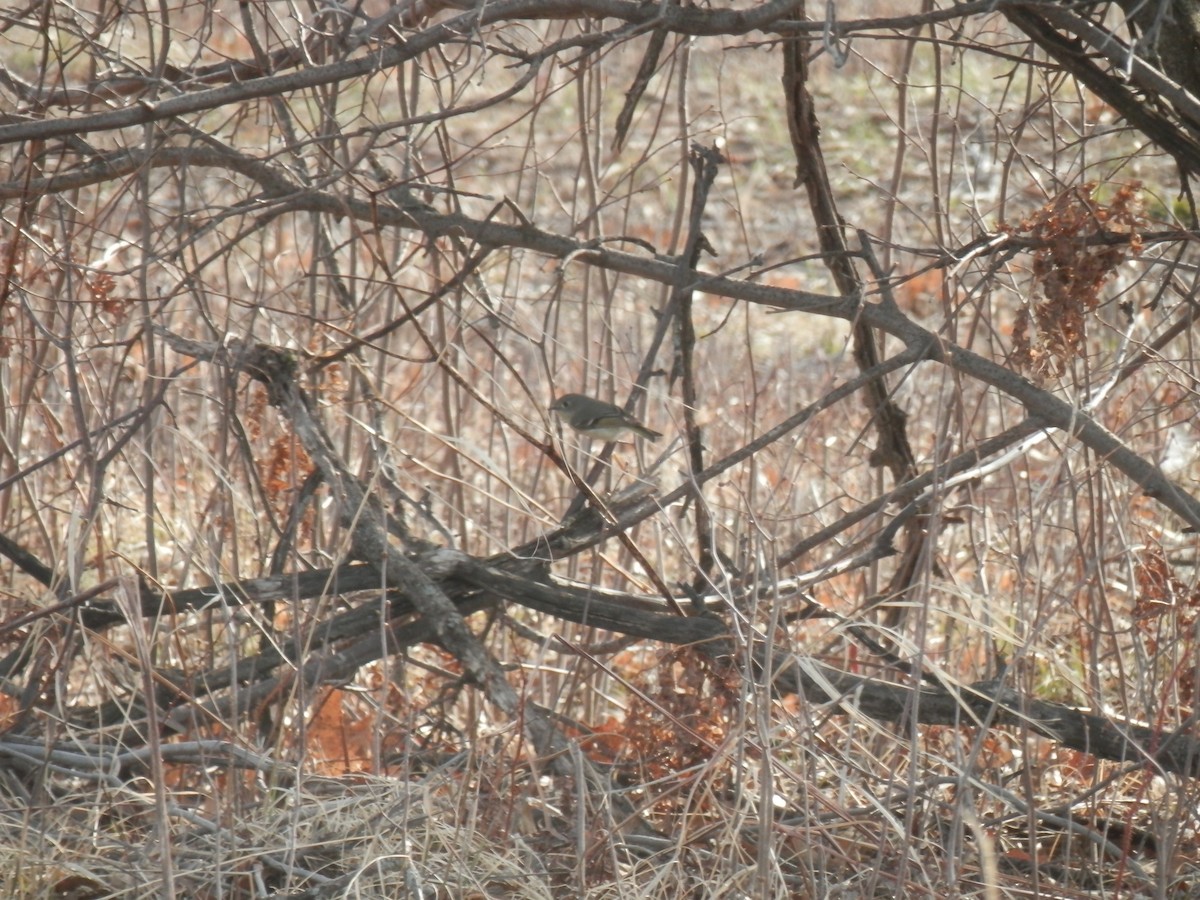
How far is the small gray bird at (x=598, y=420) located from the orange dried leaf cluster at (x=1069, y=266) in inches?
41.7

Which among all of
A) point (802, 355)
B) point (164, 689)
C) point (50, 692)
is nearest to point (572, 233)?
point (164, 689)

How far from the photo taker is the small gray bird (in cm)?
346

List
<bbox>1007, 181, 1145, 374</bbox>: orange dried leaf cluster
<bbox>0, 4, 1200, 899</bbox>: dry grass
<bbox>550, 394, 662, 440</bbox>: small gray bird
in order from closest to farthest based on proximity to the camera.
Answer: <bbox>0, 4, 1200, 899</bbox>: dry grass < <bbox>1007, 181, 1145, 374</bbox>: orange dried leaf cluster < <bbox>550, 394, 662, 440</bbox>: small gray bird

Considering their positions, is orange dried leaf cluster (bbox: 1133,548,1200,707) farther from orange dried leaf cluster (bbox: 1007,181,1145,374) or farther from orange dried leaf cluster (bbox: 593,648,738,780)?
orange dried leaf cluster (bbox: 593,648,738,780)

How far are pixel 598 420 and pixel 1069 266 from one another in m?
1.45

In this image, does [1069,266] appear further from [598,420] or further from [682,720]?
[598,420]

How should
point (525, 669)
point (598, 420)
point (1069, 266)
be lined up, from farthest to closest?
point (598, 420) → point (525, 669) → point (1069, 266)

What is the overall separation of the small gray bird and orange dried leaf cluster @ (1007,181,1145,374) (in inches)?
41.7

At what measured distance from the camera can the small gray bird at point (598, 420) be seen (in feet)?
11.3

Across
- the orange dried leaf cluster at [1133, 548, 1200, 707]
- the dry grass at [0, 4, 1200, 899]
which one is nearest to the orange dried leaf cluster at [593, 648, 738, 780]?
the dry grass at [0, 4, 1200, 899]

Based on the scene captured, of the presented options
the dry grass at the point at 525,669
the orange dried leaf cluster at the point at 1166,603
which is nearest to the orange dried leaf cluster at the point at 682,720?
the dry grass at the point at 525,669

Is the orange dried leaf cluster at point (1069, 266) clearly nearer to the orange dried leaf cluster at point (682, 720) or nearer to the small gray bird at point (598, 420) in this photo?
the orange dried leaf cluster at point (682, 720)

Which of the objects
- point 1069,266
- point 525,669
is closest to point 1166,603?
point 1069,266

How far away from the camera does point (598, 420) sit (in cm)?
361
